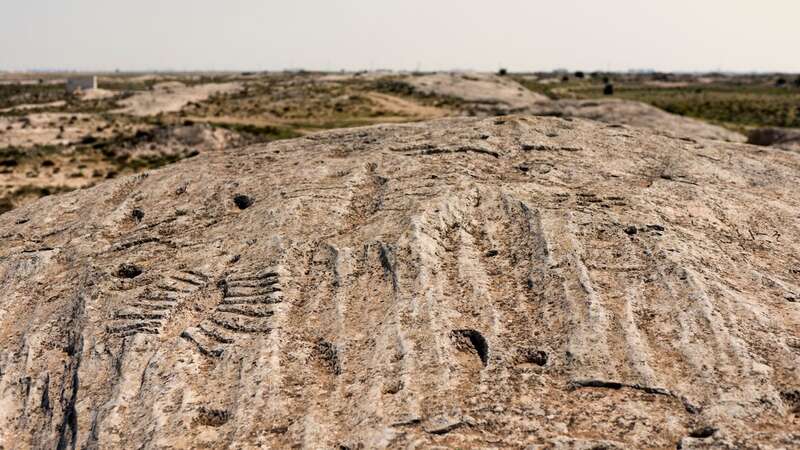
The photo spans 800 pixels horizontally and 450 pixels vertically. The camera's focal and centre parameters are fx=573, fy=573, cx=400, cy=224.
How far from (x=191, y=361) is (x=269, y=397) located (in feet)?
6.11

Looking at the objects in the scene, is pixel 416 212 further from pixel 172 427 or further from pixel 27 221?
pixel 27 221

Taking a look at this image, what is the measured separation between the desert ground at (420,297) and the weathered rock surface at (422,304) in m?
0.04

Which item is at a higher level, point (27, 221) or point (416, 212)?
point (416, 212)

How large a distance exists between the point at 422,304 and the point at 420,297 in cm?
19

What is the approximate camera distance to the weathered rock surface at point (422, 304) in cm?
762

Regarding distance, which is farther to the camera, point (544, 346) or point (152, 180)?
point (152, 180)

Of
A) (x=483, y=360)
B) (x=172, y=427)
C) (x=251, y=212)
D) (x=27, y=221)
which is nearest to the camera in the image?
(x=172, y=427)

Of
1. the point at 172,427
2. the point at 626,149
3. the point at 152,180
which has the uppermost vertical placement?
the point at 626,149

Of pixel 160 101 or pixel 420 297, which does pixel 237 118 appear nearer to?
pixel 160 101

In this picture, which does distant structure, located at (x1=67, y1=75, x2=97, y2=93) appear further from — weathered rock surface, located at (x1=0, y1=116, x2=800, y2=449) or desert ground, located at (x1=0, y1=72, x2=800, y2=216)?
weathered rock surface, located at (x1=0, y1=116, x2=800, y2=449)

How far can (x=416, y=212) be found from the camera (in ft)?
39.2

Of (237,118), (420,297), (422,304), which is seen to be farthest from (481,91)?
(422,304)

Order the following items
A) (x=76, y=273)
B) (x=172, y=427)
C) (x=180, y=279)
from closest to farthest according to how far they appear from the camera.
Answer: (x=172, y=427) < (x=180, y=279) < (x=76, y=273)

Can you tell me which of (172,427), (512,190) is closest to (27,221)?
(172,427)
